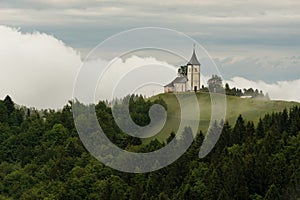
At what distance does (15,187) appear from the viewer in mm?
163500

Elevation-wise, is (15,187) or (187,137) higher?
(187,137)

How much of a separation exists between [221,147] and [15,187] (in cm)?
4368

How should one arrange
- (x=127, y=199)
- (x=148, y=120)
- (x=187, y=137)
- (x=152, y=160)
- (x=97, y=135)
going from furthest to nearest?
1. (x=148, y=120)
2. (x=97, y=135)
3. (x=187, y=137)
4. (x=152, y=160)
5. (x=127, y=199)

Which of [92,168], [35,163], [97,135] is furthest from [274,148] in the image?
[35,163]

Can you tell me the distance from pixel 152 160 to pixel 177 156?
1171 centimetres

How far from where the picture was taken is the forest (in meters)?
115

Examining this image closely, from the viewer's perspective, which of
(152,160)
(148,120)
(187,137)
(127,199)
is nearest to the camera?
(127,199)

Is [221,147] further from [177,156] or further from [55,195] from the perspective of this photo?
[55,195]

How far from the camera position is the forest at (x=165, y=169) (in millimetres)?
115062

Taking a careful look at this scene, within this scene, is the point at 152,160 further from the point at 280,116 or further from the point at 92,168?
the point at 280,116

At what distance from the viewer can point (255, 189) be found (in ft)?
382

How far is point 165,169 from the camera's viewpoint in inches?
5177

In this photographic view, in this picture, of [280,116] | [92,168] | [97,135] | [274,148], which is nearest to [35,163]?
[97,135]

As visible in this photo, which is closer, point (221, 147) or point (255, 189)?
point (255, 189)
